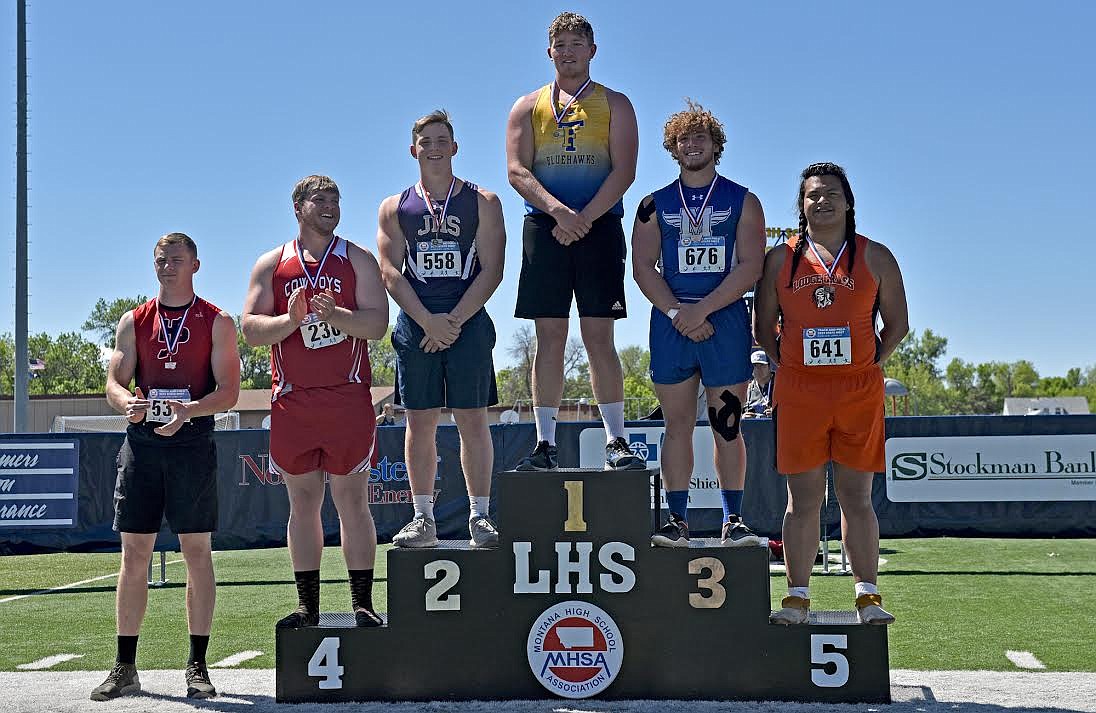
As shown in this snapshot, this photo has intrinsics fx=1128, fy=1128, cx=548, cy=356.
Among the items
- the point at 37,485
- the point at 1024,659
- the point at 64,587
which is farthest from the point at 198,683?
the point at 37,485

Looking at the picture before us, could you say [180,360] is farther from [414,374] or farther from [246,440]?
[246,440]

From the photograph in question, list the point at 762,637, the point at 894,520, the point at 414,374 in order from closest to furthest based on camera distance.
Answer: the point at 762,637, the point at 414,374, the point at 894,520

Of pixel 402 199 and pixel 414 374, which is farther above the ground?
pixel 402 199

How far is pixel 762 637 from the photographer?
4.77m

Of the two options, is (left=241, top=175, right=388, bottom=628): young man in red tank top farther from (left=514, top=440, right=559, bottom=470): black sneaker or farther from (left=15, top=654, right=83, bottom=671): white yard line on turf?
→ (left=15, top=654, right=83, bottom=671): white yard line on turf

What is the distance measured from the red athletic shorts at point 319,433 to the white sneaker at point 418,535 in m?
0.34

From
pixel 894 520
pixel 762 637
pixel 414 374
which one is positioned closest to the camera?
pixel 762 637

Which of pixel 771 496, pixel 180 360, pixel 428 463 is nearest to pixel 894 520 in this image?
pixel 771 496

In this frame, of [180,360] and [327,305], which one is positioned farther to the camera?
[180,360]

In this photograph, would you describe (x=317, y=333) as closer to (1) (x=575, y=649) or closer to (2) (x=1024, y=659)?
(1) (x=575, y=649)

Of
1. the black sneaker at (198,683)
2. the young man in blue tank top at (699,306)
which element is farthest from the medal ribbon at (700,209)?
the black sneaker at (198,683)

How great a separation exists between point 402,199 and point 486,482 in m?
1.38

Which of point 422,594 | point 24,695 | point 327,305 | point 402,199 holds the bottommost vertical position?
point 24,695

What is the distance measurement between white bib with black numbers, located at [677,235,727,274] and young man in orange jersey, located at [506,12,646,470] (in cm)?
35
